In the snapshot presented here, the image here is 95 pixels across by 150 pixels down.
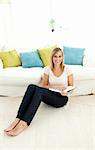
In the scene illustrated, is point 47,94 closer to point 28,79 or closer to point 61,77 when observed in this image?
point 61,77

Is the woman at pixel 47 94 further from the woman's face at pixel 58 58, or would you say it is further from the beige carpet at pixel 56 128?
the beige carpet at pixel 56 128

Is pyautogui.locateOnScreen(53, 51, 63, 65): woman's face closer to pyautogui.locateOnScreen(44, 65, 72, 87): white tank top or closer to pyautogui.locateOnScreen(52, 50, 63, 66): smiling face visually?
pyautogui.locateOnScreen(52, 50, 63, 66): smiling face

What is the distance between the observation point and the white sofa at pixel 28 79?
3098 millimetres

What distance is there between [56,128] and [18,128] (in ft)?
1.33

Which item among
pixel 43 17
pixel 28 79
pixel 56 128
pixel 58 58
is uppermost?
pixel 43 17

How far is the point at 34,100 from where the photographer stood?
2475mm

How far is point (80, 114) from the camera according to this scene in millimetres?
2723

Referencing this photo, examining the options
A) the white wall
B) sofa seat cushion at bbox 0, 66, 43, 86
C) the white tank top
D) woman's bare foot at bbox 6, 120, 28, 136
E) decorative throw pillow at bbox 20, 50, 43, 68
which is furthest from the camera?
the white wall

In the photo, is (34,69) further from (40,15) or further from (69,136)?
(40,15)

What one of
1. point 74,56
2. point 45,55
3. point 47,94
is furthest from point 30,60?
point 47,94

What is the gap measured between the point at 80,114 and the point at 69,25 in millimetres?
2240

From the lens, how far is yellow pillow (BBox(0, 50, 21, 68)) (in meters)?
3.51

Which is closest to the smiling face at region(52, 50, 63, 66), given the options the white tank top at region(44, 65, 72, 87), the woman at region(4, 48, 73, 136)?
the woman at region(4, 48, 73, 136)

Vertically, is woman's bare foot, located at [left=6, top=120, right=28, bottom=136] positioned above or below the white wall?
below
